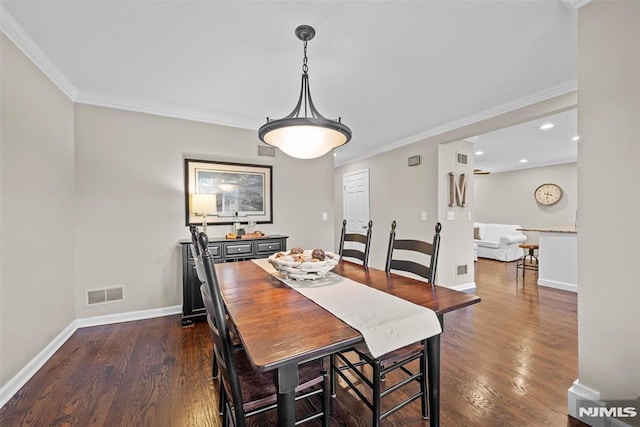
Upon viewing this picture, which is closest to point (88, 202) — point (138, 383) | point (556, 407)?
point (138, 383)

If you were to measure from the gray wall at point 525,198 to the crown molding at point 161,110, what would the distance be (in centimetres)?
648

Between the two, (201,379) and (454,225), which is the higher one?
(454,225)

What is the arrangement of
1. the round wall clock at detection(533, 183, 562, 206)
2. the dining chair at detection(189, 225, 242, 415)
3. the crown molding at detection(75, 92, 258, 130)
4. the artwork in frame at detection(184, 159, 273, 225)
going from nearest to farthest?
the dining chair at detection(189, 225, 242, 415), the crown molding at detection(75, 92, 258, 130), the artwork in frame at detection(184, 159, 273, 225), the round wall clock at detection(533, 183, 562, 206)

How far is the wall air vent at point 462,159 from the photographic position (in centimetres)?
416

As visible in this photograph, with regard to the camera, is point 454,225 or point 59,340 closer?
point 59,340

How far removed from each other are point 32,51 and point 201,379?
2.71 metres

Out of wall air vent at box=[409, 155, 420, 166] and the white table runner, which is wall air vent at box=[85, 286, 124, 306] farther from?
wall air vent at box=[409, 155, 420, 166]

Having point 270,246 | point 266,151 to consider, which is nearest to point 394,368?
point 270,246

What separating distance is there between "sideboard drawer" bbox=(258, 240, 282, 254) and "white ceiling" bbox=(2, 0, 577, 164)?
1.59m

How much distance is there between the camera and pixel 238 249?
3.15 meters

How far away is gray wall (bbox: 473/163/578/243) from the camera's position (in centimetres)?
657

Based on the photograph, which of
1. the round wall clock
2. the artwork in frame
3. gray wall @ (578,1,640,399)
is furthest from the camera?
the round wall clock

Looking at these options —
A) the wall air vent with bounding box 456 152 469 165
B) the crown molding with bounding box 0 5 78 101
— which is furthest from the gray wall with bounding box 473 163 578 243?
the crown molding with bounding box 0 5 78 101

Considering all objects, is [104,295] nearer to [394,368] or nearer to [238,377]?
[238,377]
